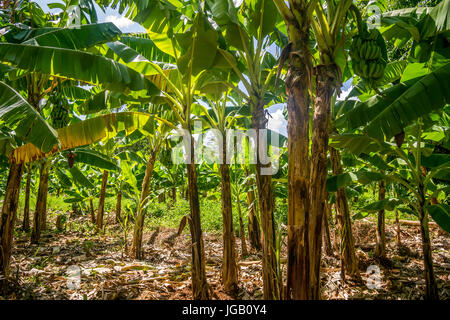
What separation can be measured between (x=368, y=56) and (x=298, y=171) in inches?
37.7

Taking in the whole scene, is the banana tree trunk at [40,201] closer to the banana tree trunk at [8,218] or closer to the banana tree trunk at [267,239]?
the banana tree trunk at [8,218]

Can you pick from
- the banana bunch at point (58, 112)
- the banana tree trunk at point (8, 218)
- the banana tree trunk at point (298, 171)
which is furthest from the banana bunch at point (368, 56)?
the banana tree trunk at point (8, 218)

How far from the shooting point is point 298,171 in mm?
1865

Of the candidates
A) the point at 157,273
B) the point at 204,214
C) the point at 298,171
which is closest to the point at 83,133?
the point at 157,273

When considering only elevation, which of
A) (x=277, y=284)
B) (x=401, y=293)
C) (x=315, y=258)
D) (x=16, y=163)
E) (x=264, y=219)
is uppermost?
(x=16, y=163)

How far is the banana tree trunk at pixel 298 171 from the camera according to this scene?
1.81 metres

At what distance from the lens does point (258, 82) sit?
2.61 meters

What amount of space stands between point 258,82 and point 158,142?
287 cm

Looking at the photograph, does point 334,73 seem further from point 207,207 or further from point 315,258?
point 207,207

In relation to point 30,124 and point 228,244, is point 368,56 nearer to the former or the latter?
point 228,244

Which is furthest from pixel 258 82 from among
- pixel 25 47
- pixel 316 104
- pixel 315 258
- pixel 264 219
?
pixel 25 47

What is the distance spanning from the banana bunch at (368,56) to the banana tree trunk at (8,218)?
3.88 m

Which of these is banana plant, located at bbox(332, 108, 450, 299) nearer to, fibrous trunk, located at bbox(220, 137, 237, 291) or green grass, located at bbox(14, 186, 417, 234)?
fibrous trunk, located at bbox(220, 137, 237, 291)
